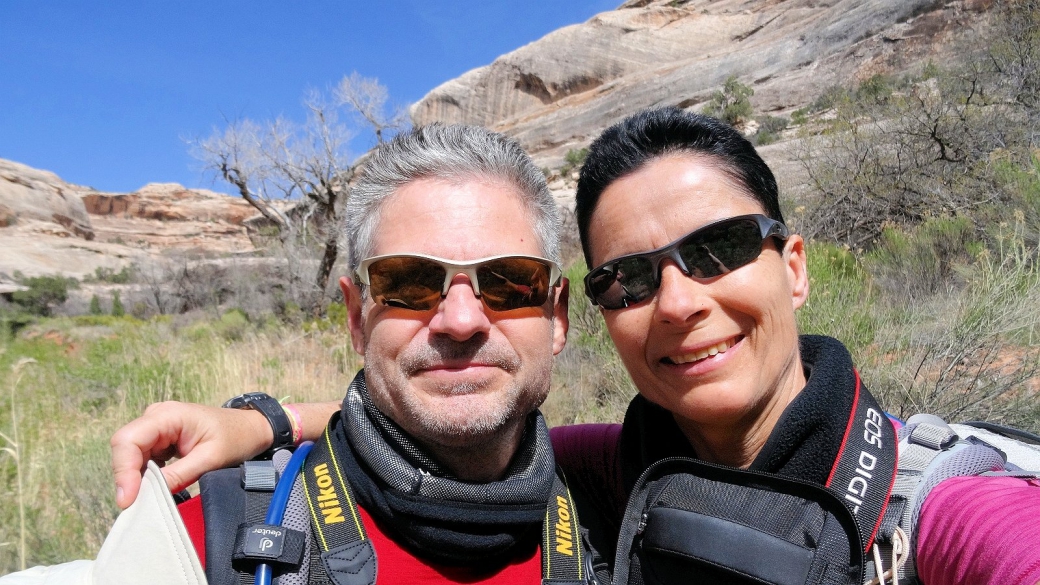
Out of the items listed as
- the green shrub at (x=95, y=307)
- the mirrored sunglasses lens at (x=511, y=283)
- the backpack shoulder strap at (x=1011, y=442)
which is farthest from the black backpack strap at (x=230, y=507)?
the green shrub at (x=95, y=307)

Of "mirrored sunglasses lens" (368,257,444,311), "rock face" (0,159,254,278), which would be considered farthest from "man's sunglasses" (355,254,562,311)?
"rock face" (0,159,254,278)

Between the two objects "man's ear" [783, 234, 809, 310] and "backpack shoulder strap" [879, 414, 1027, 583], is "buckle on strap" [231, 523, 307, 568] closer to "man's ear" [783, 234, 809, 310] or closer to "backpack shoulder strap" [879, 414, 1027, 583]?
"backpack shoulder strap" [879, 414, 1027, 583]

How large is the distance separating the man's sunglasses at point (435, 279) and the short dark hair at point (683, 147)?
399mm

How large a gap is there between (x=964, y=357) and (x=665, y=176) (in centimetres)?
317

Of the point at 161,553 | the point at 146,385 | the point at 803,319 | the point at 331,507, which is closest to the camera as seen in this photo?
the point at 161,553

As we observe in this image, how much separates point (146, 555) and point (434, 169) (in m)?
1.14

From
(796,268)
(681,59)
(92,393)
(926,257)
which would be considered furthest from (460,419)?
(681,59)

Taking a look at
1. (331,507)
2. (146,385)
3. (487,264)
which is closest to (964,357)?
(487,264)

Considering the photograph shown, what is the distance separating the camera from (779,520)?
1.25 metres

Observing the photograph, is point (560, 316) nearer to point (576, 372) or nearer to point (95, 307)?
point (576, 372)

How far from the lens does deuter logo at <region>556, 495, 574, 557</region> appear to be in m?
1.52

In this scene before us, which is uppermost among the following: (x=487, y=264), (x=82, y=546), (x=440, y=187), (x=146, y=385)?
(x=440, y=187)

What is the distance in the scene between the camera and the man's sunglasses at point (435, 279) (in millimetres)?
1600

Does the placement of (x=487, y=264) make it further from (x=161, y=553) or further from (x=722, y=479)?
(x=161, y=553)
